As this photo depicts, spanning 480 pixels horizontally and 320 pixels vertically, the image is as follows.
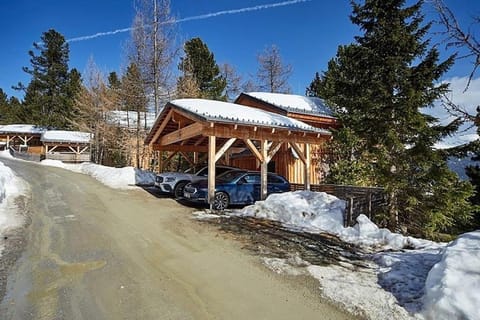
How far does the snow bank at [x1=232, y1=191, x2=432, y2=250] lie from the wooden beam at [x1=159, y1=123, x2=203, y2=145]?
3.22 m

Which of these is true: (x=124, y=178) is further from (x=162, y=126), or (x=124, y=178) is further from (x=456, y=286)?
(x=456, y=286)

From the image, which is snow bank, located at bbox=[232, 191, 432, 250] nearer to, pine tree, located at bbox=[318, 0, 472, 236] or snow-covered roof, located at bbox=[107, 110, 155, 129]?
pine tree, located at bbox=[318, 0, 472, 236]

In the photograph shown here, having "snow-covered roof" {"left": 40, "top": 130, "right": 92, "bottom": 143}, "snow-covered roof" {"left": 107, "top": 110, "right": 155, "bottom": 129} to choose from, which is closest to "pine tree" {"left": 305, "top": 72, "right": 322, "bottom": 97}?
"snow-covered roof" {"left": 107, "top": 110, "right": 155, "bottom": 129}

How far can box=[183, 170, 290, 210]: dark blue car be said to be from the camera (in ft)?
34.0

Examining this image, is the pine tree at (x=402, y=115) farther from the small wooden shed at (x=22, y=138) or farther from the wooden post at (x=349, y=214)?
the small wooden shed at (x=22, y=138)

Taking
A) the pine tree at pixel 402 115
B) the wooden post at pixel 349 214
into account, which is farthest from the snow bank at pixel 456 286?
the pine tree at pixel 402 115

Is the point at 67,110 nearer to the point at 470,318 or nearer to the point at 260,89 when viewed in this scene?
the point at 260,89

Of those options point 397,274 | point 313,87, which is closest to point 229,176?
point 397,274

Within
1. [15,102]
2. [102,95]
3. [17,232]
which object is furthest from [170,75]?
[15,102]

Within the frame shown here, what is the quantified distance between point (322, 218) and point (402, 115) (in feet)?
13.1

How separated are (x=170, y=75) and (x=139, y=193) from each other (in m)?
11.5

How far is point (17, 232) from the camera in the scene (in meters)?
6.32

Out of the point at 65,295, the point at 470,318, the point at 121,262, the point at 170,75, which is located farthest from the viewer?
the point at 170,75

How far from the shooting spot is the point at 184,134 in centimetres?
1155
